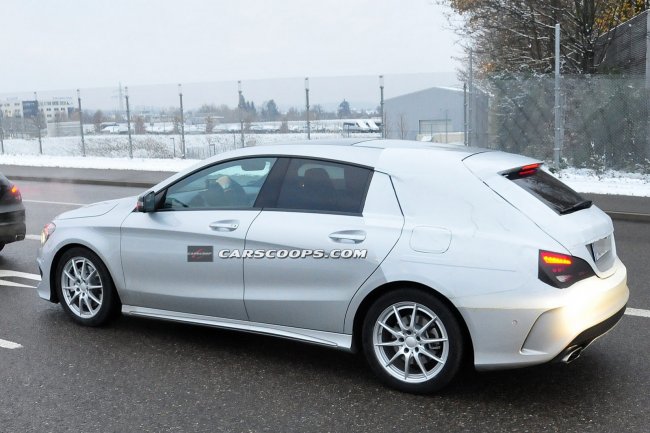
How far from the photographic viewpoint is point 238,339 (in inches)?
221

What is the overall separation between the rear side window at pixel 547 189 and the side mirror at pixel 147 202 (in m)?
2.53

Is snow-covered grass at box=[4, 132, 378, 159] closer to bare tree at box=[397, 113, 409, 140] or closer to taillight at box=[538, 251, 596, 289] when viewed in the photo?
bare tree at box=[397, 113, 409, 140]

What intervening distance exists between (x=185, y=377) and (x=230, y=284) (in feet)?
2.23

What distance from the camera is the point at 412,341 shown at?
173 inches

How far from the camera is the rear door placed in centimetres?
455

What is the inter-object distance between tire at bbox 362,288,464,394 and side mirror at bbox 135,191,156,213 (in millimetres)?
1897

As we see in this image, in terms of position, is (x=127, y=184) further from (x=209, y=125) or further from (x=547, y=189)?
(x=547, y=189)

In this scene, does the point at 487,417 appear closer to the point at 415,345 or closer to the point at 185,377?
the point at 415,345

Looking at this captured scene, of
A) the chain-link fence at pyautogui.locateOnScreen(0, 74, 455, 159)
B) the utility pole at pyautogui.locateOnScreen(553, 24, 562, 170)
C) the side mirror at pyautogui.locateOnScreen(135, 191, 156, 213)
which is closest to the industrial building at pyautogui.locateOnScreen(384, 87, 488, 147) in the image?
the chain-link fence at pyautogui.locateOnScreen(0, 74, 455, 159)

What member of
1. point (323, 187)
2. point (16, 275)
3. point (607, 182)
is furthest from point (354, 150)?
point (607, 182)

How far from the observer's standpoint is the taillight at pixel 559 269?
4.08 metres

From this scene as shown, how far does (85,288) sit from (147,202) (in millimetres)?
962

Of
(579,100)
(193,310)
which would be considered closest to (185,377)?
(193,310)

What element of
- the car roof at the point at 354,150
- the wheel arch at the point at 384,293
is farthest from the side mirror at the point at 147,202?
the wheel arch at the point at 384,293
